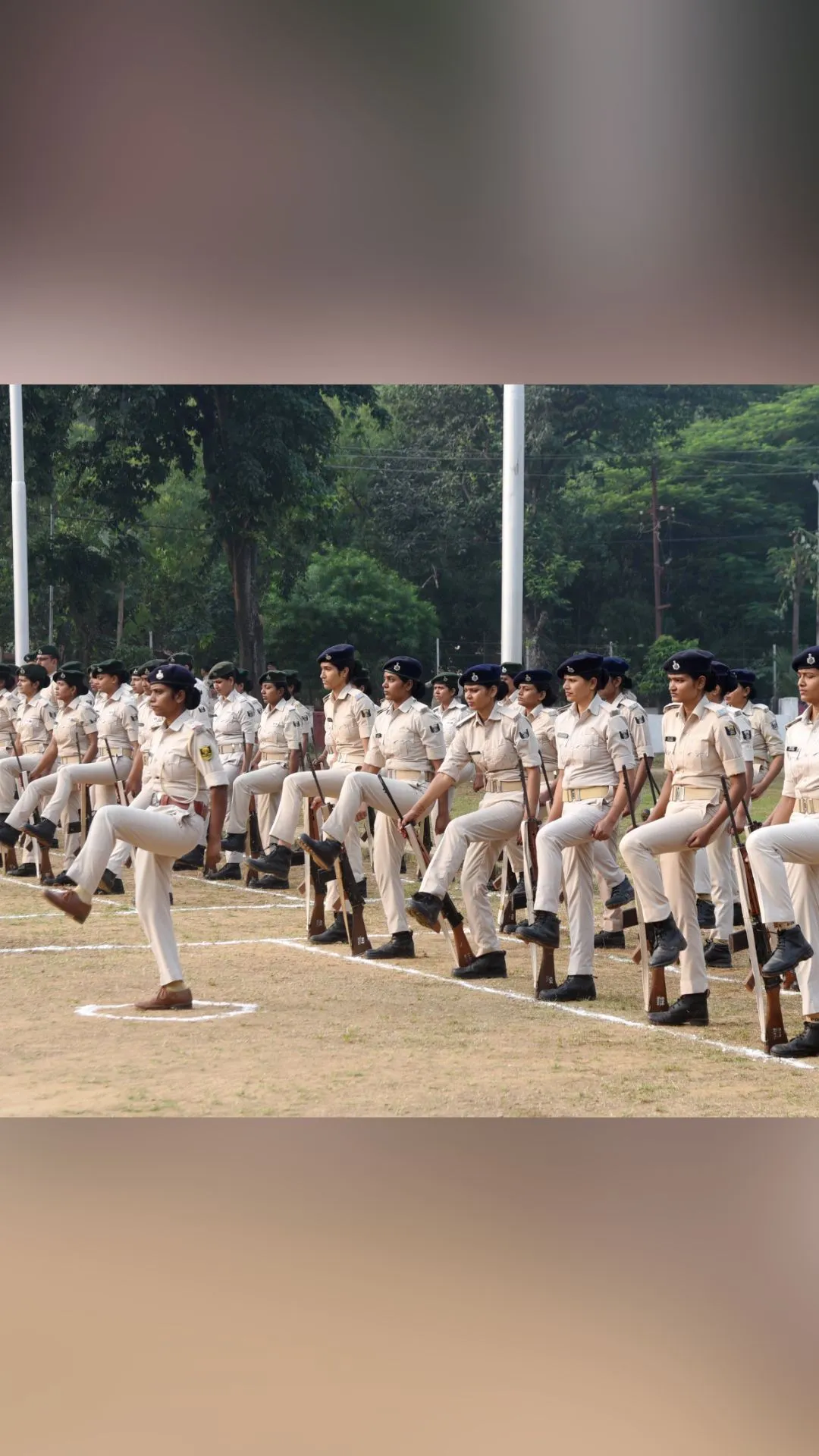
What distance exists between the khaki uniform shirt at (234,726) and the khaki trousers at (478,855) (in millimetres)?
5861

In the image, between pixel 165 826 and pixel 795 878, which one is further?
pixel 165 826

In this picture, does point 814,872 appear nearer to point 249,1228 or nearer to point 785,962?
point 785,962

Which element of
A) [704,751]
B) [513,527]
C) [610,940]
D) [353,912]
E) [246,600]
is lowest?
[610,940]

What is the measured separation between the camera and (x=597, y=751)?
347 inches

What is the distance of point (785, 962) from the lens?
22.3 ft

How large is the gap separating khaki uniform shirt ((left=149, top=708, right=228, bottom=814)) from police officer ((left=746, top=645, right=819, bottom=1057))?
2669mm

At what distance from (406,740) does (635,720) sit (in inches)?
61.8

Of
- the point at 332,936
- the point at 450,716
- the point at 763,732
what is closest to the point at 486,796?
the point at 332,936

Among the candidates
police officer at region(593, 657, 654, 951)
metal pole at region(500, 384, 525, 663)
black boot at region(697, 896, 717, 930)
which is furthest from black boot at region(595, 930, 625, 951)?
metal pole at region(500, 384, 525, 663)

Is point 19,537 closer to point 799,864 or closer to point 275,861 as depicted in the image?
point 275,861

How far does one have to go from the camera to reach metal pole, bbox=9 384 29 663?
2225 centimetres
